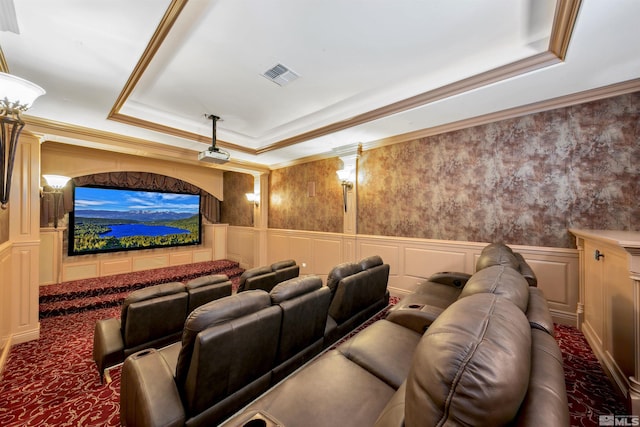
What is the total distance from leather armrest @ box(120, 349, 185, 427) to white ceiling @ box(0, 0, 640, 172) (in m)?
2.24

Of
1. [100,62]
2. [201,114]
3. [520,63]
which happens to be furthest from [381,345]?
[201,114]

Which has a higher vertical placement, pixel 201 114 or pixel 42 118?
pixel 201 114

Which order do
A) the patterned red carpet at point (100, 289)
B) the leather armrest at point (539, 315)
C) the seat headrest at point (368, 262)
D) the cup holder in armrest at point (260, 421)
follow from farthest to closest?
1. the patterned red carpet at point (100, 289)
2. the seat headrest at point (368, 262)
3. the leather armrest at point (539, 315)
4. the cup holder in armrest at point (260, 421)

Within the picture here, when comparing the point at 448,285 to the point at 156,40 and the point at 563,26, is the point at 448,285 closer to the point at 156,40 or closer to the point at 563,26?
the point at 563,26

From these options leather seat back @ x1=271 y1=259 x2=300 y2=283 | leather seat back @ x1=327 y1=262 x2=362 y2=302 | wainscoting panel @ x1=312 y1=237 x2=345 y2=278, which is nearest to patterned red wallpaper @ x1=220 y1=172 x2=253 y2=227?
wainscoting panel @ x1=312 y1=237 x2=345 y2=278

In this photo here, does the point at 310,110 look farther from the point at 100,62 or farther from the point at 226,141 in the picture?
the point at 100,62

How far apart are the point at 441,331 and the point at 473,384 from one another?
149mm

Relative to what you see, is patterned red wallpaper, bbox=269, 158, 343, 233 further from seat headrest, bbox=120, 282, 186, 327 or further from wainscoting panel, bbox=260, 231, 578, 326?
seat headrest, bbox=120, 282, 186, 327

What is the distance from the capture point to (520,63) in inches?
88.5

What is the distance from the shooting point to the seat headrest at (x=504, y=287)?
115 cm

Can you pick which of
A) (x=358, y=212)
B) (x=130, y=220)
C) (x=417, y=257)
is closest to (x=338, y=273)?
(x=417, y=257)

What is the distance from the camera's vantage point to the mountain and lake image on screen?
194 inches

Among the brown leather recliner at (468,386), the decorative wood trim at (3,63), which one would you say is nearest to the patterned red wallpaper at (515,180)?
the brown leather recliner at (468,386)

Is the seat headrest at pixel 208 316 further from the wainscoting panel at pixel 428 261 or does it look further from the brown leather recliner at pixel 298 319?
the wainscoting panel at pixel 428 261
